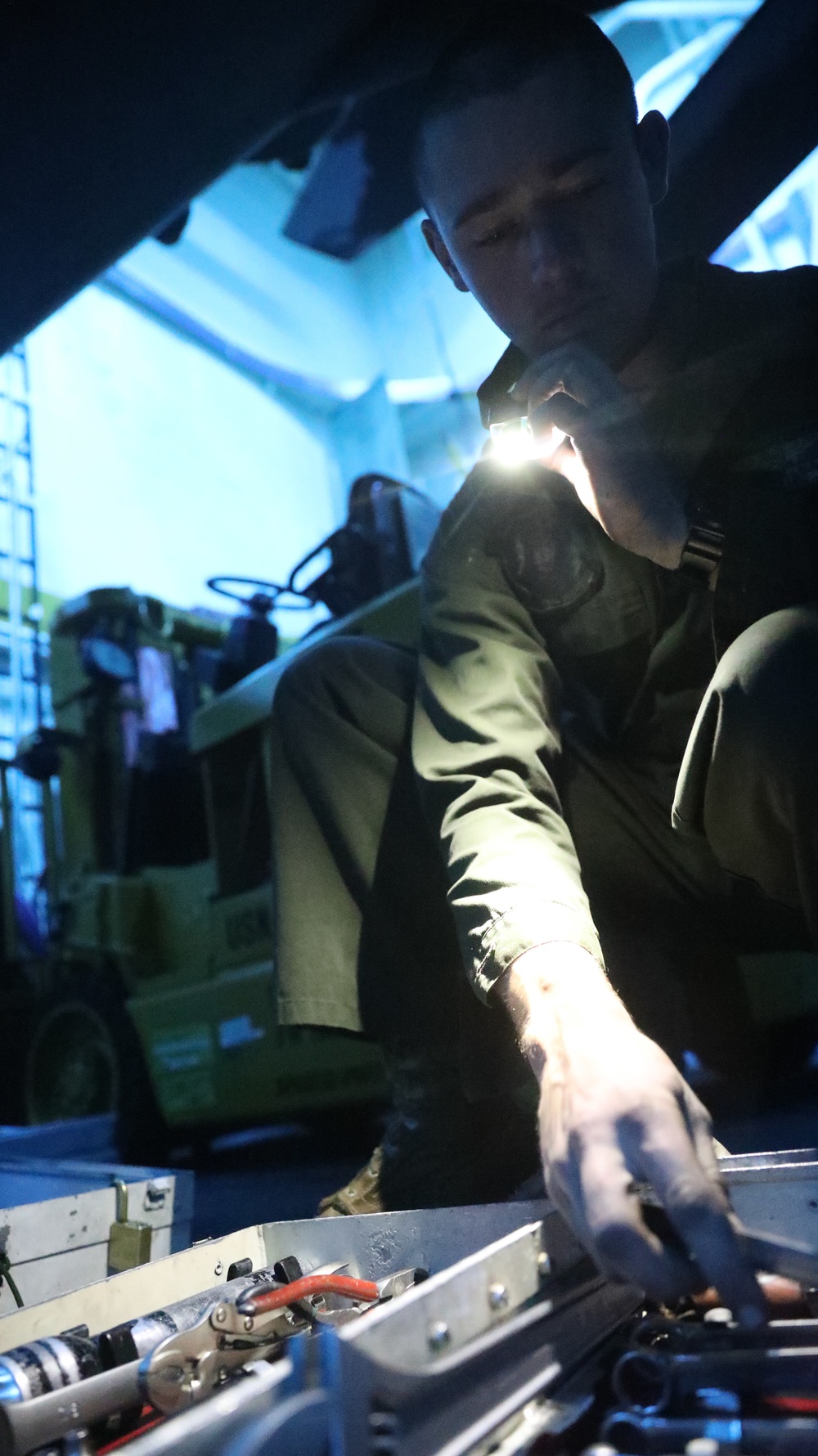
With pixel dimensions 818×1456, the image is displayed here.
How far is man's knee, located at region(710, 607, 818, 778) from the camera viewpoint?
0.69 m

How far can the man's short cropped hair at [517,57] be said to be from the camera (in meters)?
0.93

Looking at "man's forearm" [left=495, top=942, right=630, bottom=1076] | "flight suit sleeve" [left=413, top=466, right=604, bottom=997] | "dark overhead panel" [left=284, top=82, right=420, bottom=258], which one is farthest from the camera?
"dark overhead panel" [left=284, top=82, right=420, bottom=258]

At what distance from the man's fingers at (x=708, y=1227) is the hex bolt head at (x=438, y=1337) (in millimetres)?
122

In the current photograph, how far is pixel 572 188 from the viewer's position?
0.91 metres

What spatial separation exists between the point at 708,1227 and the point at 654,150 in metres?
1.07

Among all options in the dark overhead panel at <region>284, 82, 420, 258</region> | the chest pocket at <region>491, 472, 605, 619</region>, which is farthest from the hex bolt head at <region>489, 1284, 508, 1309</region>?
the dark overhead panel at <region>284, 82, 420, 258</region>

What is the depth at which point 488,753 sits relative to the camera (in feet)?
2.81

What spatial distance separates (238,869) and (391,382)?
174cm

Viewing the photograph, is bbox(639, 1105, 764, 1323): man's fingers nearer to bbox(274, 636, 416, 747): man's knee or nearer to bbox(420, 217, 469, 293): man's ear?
bbox(274, 636, 416, 747): man's knee

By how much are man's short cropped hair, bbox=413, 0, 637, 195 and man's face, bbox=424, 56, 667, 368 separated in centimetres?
1

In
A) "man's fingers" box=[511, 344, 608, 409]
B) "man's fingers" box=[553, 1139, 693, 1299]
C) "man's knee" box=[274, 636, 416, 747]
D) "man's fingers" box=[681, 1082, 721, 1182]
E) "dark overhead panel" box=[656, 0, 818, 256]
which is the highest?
"dark overhead panel" box=[656, 0, 818, 256]

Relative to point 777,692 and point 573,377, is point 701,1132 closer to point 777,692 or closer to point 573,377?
point 777,692

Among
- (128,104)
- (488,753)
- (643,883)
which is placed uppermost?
(128,104)

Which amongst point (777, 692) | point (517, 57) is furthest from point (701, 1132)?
point (517, 57)
